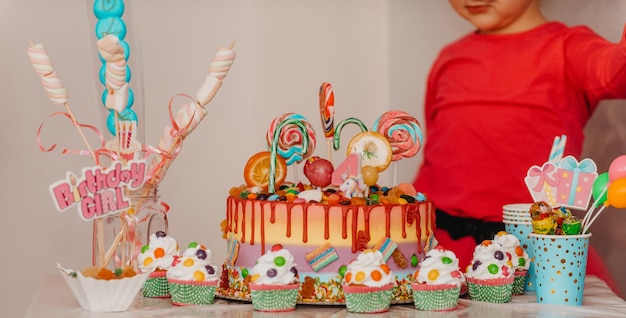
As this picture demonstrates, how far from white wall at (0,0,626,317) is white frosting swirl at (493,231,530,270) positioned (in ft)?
3.56

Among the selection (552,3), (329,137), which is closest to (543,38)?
(552,3)

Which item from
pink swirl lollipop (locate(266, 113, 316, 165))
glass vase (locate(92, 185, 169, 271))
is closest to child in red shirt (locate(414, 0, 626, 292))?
pink swirl lollipop (locate(266, 113, 316, 165))

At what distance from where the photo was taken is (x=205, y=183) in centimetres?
381

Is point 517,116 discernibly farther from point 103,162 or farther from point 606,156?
point 103,162

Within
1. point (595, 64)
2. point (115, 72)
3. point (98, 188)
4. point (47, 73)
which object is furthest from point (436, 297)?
point (595, 64)

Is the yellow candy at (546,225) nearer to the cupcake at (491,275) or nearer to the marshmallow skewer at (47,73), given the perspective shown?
the cupcake at (491,275)

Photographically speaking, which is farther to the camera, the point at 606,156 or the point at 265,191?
the point at 606,156

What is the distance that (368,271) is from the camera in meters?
2.39

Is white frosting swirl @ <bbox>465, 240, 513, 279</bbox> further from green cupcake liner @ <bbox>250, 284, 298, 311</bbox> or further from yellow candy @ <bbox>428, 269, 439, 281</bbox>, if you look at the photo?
green cupcake liner @ <bbox>250, 284, 298, 311</bbox>

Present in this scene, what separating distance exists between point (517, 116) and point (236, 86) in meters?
1.07

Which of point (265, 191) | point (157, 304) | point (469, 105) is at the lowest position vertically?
point (157, 304)

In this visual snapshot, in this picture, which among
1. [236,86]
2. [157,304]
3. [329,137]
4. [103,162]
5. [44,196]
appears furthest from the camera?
[236,86]

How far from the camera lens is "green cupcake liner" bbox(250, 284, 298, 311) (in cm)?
241

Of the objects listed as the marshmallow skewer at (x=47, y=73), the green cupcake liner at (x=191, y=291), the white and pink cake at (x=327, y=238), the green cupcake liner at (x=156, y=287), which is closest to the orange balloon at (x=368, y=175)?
the white and pink cake at (x=327, y=238)
